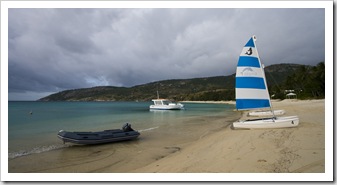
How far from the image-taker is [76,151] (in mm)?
10328

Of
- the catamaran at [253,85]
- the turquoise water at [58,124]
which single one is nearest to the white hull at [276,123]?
the catamaran at [253,85]

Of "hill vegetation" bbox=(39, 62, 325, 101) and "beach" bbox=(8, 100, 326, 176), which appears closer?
"beach" bbox=(8, 100, 326, 176)

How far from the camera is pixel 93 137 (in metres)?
11.4

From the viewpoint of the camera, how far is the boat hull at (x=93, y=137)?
437 inches

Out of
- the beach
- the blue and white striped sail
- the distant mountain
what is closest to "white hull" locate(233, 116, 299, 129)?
the beach

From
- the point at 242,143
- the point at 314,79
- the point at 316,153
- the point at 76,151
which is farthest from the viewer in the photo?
the point at 314,79

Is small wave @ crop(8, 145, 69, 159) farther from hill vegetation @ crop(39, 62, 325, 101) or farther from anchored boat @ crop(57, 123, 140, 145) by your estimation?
hill vegetation @ crop(39, 62, 325, 101)

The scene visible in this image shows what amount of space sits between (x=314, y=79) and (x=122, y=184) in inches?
2071

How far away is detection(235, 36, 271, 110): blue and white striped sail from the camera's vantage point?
1145 centimetres

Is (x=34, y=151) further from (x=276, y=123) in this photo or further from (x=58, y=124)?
(x=276, y=123)

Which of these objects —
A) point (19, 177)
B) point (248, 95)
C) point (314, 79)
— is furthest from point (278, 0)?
point (314, 79)

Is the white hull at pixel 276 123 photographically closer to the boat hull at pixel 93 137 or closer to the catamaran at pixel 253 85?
the catamaran at pixel 253 85

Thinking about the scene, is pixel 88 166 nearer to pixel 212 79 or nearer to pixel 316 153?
pixel 316 153

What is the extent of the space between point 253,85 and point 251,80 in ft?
1.04
